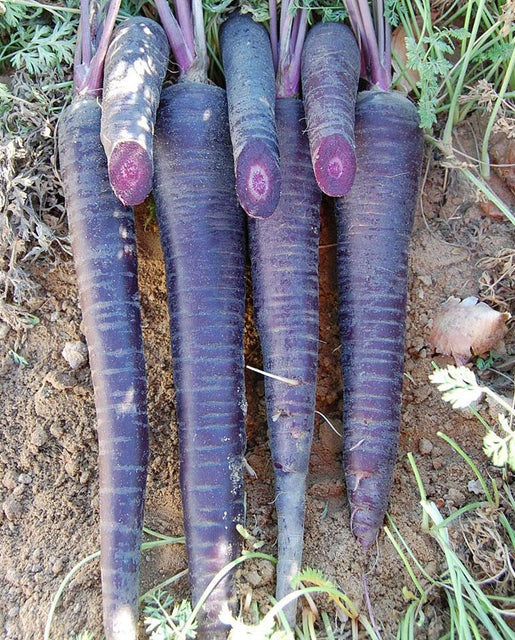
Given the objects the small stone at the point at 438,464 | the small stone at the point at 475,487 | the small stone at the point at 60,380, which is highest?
the small stone at the point at 60,380

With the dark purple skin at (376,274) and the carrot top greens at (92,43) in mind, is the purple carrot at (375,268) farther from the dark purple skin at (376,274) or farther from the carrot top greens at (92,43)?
the carrot top greens at (92,43)

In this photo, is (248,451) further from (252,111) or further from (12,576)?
(252,111)

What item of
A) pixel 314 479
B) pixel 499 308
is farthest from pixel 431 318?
pixel 314 479

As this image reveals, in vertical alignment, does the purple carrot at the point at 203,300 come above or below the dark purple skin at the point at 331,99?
below

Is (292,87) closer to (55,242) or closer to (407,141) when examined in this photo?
(407,141)

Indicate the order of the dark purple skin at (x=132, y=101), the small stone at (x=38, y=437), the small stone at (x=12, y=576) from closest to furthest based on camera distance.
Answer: the dark purple skin at (x=132, y=101) → the small stone at (x=12, y=576) → the small stone at (x=38, y=437)

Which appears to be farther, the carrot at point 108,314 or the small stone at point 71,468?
the small stone at point 71,468

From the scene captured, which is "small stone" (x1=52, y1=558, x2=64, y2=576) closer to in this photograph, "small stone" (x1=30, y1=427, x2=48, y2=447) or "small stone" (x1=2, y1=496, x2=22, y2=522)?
"small stone" (x1=2, y1=496, x2=22, y2=522)

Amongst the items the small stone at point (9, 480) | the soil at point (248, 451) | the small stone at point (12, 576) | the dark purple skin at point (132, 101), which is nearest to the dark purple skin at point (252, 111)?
the dark purple skin at point (132, 101)

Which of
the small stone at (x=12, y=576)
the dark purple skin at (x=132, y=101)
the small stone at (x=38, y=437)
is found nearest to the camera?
the dark purple skin at (x=132, y=101)
